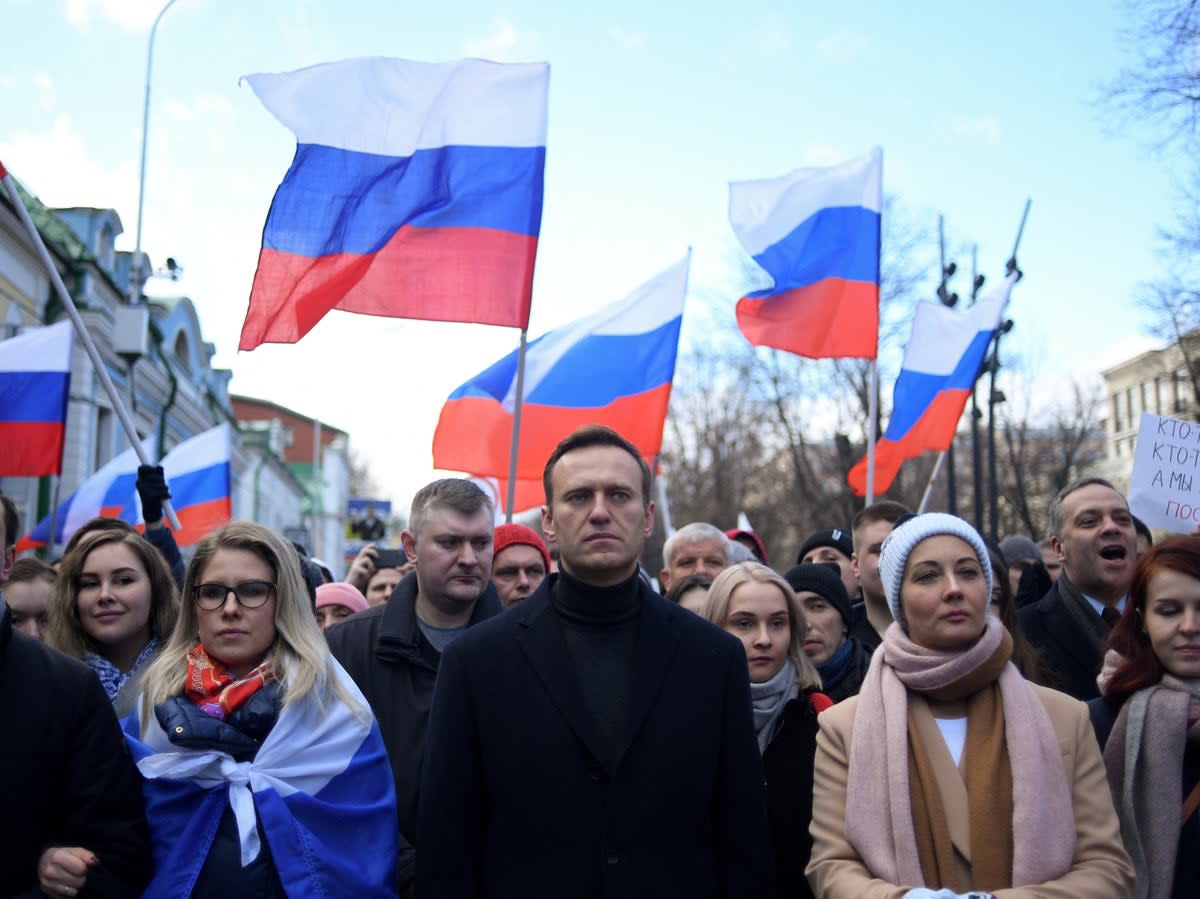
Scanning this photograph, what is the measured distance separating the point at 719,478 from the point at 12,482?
2263cm

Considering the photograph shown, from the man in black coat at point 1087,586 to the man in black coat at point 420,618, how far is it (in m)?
2.24

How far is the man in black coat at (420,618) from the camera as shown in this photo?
4.37 metres

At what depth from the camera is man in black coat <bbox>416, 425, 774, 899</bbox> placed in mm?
3201

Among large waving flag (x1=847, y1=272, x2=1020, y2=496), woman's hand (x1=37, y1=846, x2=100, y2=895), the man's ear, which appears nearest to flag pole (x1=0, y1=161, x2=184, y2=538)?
the man's ear

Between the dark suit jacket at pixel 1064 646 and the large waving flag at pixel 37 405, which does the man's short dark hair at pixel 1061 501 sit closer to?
the dark suit jacket at pixel 1064 646

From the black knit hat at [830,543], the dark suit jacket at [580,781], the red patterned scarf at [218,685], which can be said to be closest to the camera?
the dark suit jacket at [580,781]

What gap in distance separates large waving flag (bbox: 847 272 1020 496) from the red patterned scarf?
20.2ft

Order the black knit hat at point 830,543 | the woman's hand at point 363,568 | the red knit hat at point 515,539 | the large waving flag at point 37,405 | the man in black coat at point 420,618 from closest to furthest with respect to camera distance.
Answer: the man in black coat at point 420,618 < the red knit hat at point 515,539 < the black knit hat at point 830,543 < the woman's hand at point 363,568 < the large waving flag at point 37,405

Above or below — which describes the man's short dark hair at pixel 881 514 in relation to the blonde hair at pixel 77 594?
above

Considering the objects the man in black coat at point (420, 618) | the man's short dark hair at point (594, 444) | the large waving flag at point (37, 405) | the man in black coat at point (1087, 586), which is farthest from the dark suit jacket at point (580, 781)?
the large waving flag at point (37, 405)

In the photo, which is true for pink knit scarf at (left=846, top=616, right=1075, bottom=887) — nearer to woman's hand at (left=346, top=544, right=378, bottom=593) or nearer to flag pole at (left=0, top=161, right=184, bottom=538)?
flag pole at (left=0, top=161, right=184, bottom=538)

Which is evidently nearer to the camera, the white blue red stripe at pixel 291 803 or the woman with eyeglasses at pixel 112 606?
the white blue red stripe at pixel 291 803

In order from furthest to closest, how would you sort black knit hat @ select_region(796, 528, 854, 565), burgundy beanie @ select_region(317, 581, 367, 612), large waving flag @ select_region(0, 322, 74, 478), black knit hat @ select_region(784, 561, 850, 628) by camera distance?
large waving flag @ select_region(0, 322, 74, 478)
black knit hat @ select_region(796, 528, 854, 565)
burgundy beanie @ select_region(317, 581, 367, 612)
black knit hat @ select_region(784, 561, 850, 628)

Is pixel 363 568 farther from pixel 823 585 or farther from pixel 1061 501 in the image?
pixel 1061 501
